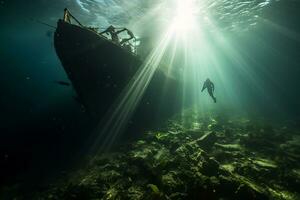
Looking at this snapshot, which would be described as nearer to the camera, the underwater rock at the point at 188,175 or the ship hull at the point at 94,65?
the underwater rock at the point at 188,175

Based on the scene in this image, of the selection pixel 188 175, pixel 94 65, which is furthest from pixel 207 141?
pixel 94 65

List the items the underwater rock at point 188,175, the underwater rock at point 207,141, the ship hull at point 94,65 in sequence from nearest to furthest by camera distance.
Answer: the underwater rock at point 188,175, the underwater rock at point 207,141, the ship hull at point 94,65

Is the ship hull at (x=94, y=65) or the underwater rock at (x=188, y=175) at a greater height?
the ship hull at (x=94, y=65)

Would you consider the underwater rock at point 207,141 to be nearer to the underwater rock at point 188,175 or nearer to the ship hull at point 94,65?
the underwater rock at point 188,175

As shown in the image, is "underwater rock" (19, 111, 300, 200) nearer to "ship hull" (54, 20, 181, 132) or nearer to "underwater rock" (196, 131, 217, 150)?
"underwater rock" (196, 131, 217, 150)

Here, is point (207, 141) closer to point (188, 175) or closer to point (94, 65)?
point (188, 175)

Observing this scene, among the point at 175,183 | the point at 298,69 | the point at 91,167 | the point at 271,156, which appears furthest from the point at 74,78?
the point at 298,69

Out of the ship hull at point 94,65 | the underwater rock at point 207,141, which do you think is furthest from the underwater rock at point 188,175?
the ship hull at point 94,65

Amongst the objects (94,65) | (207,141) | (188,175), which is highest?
(94,65)

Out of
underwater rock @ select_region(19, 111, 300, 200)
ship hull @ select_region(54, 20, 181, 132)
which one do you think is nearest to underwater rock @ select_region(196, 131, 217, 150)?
underwater rock @ select_region(19, 111, 300, 200)

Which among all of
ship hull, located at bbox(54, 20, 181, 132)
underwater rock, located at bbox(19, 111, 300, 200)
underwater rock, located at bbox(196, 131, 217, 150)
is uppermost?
ship hull, located at bbox(54, 20, 181, 132)

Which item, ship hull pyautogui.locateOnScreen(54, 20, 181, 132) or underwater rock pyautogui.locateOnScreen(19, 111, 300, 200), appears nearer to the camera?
underwater rock pyautogui.locateOnScreen(19, 111, 300, 200)

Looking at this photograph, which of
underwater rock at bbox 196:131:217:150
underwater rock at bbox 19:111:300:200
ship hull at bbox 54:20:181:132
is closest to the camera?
underwater rock at bbox 19:111:300:200

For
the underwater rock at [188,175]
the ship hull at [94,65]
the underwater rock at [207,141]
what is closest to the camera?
the underwater rock at [188,175]
